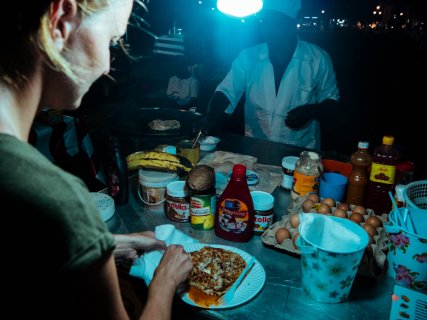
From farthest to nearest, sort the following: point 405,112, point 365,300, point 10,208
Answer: point 405,112 < point 365,300 < point 10,208

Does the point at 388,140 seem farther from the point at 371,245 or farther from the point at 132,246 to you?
the point at 132,246

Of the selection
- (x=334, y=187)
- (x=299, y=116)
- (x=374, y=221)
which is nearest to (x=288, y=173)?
(x=334, y=187)

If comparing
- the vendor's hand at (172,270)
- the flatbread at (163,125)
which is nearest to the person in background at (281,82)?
the flatbread at (163,125)

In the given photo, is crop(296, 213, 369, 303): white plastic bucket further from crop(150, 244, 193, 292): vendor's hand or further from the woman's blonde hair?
the woman's blonde hair

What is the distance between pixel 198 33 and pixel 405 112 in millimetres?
6599

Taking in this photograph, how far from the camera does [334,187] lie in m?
2.12

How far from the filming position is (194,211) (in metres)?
1.87

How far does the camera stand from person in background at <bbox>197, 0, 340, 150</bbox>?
148 inches

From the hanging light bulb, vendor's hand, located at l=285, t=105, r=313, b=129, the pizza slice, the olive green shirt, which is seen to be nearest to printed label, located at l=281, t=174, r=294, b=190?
the pizza slice

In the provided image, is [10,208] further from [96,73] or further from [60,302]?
[96,73]

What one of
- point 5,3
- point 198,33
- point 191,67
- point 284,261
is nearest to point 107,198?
point 284,261

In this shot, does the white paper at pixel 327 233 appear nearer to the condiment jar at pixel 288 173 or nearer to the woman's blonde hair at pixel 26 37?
the condiment jar at pixel 288 173

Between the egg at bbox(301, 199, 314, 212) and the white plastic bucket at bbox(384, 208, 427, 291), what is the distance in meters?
0.49

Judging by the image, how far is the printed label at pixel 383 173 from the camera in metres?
1.95
